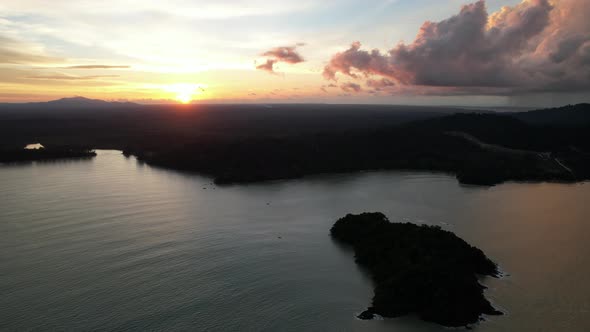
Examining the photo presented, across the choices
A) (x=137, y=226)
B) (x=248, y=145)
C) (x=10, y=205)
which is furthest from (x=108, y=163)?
(x=137, y=226)

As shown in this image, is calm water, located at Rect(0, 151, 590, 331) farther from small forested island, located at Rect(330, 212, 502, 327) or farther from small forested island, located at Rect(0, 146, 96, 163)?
small forested island, located at Rect(0, 146, 96, 163)

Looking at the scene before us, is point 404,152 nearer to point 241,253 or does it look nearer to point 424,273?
point 241,253

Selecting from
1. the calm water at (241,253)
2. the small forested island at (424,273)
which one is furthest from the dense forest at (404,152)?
the small forested island at (424,273)

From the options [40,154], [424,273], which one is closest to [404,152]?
[424,273]

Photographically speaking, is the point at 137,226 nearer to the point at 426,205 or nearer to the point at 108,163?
the point at 426,205

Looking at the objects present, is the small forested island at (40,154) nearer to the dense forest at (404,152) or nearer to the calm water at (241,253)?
the dense forest at (404,152)

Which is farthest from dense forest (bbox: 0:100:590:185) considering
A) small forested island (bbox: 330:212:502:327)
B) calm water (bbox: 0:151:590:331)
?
small forested island (bbox: 330:212:502:327)
